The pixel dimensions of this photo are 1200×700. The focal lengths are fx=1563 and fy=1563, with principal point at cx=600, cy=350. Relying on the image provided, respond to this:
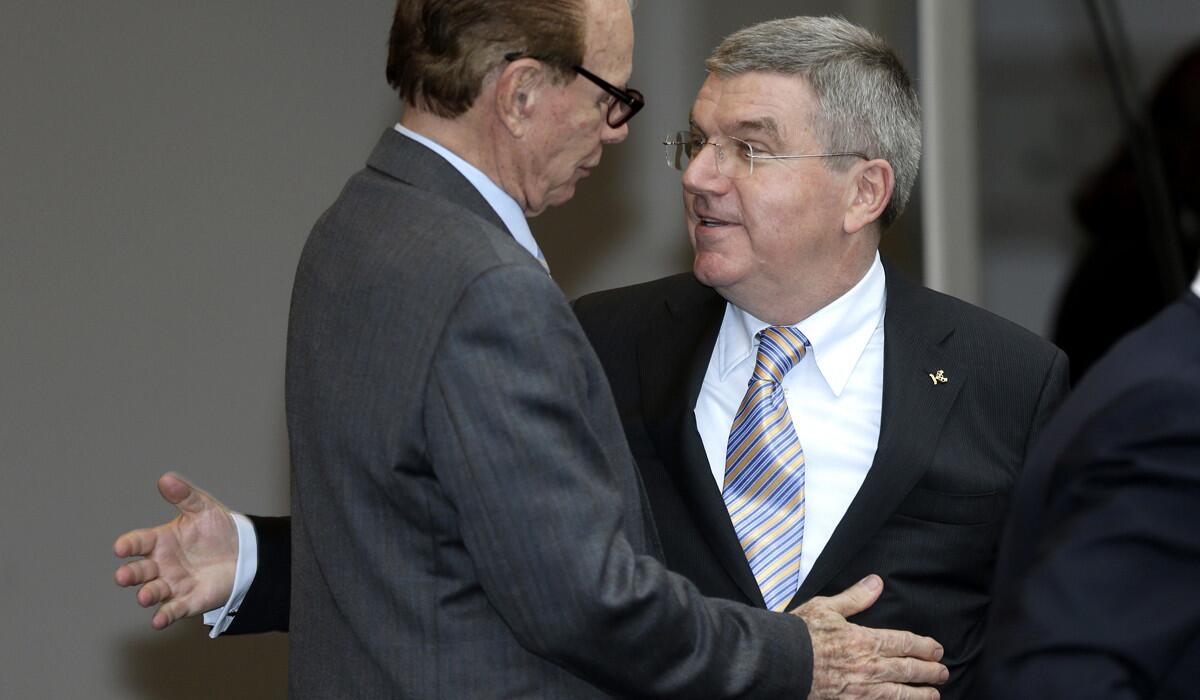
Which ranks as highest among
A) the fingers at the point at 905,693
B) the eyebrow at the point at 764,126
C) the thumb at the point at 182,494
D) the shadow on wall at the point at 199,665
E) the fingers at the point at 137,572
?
the eyebrow at the point at 764,126

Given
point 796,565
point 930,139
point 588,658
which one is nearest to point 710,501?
point 796,565

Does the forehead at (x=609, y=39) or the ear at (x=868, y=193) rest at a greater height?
the forehead at (x=609, y=39)

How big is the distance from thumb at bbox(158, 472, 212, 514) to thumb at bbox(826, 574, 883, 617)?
928 mm

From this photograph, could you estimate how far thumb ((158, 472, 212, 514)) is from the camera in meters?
2.23

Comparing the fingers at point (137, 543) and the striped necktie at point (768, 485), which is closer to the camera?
the fingers at point (137, 543)

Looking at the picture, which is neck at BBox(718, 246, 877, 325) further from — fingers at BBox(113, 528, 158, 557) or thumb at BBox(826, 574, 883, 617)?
fingers at BBox(113, 528, 158, 557)

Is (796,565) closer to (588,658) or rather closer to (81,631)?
(588,658)

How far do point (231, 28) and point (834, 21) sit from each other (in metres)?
2.01

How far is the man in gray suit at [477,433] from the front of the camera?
5.72 feet

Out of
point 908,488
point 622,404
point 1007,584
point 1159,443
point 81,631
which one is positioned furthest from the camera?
point 81,631

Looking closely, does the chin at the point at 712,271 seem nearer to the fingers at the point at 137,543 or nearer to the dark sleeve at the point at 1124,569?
the fingers at the point at 137,543

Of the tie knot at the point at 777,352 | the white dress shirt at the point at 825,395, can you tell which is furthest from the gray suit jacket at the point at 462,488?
the tie knot at the point at 777,352

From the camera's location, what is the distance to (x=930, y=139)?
4633mm

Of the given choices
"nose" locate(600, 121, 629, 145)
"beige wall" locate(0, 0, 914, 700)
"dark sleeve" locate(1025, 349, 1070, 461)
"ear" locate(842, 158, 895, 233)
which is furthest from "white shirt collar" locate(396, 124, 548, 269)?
"beige wall" locate(0, 0, 914, 700)
